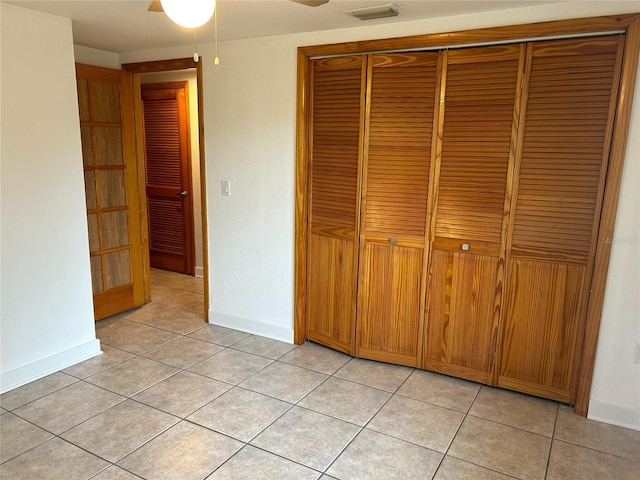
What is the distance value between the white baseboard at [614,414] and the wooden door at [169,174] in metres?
4.08

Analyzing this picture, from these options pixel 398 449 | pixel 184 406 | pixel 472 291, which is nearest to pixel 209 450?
pixel 184 406

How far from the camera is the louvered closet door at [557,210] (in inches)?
93.2

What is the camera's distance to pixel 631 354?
95.8 inches

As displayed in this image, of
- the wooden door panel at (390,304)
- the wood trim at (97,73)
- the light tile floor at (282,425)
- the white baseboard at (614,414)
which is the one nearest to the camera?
the light tile floor at (282,425)

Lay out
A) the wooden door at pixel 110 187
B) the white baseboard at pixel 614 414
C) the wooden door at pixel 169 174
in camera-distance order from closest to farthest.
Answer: the white baseboard at pixel 614 414 → the wooden door at pixel 110 187 → the wooden door at pixel 169 174

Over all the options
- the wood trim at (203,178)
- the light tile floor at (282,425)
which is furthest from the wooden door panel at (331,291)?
the wood trim at (203,178)

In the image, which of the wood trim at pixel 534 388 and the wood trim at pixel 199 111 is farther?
the wood trim at pixel 199 111

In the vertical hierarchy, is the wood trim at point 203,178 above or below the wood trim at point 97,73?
below

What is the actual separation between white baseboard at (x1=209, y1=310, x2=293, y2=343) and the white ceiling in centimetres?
213

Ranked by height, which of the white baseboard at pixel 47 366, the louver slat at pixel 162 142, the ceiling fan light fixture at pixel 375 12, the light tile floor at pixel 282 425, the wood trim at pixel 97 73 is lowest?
the light tile floor at pixel 282 425

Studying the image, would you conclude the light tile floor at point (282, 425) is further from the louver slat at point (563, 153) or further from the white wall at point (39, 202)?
the louver slat at point (563, 153)

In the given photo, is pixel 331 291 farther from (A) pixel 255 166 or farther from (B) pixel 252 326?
(A) pixel 255 166

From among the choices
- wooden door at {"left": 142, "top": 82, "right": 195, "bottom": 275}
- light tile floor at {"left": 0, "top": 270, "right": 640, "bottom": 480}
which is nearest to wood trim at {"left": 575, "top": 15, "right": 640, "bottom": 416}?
light tile floor at {"left": 0, "top": 270, "right": 640, "bottom": 480}

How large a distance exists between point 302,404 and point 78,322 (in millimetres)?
1661
